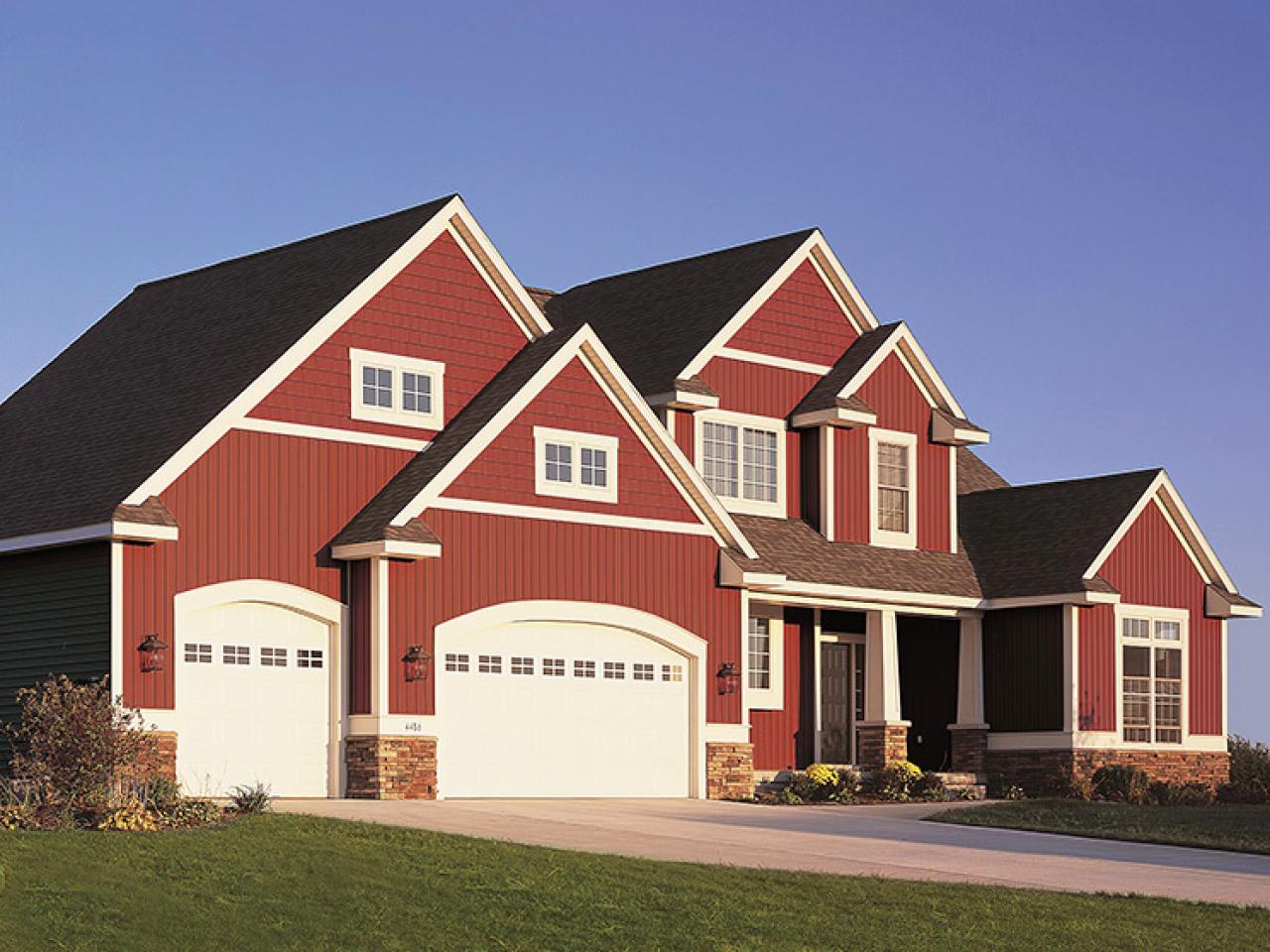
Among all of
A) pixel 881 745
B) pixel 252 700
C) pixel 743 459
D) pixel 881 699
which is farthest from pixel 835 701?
pixel 252 700

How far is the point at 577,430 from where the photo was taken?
30594 mm

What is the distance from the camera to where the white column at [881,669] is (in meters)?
36.2

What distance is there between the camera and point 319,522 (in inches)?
1128

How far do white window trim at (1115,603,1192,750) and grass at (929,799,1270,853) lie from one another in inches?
184

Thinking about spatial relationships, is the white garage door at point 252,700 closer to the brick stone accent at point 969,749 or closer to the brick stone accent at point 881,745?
the brick stone accent at point 881,745

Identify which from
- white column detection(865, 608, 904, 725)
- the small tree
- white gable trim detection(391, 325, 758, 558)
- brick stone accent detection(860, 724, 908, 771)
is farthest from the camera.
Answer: white column detection(865, 608, 904, 725)

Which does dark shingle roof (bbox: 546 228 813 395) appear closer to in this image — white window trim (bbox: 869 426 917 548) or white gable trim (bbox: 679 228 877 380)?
white gable trim (bbox: 679 228 877 380)

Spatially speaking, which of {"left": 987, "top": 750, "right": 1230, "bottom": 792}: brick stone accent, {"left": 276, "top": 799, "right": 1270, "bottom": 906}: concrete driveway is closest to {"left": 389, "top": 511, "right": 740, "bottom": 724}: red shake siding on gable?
{"left": 276, "top": 799, "right": 1270, "bottom": 906}: concrete driveway

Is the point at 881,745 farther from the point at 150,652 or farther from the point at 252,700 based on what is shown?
the point at 150,652

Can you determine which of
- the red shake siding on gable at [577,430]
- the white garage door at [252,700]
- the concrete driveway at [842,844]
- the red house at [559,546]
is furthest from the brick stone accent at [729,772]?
the white garage door at [252,700]

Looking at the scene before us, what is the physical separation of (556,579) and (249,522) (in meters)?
4.95

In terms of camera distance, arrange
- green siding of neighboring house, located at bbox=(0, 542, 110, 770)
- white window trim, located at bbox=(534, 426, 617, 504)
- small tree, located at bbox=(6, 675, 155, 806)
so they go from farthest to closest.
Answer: white window trim, located at bbox=(534, 426, 617, 504)
green siding of neighboring house, located at bbox=(0, 542, 110, 770)
small tree, located at bbox=(6, 675, 155, 806)

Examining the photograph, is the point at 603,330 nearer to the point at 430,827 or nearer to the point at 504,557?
the point at 504,557

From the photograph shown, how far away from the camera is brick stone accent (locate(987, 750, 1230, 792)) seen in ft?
119
